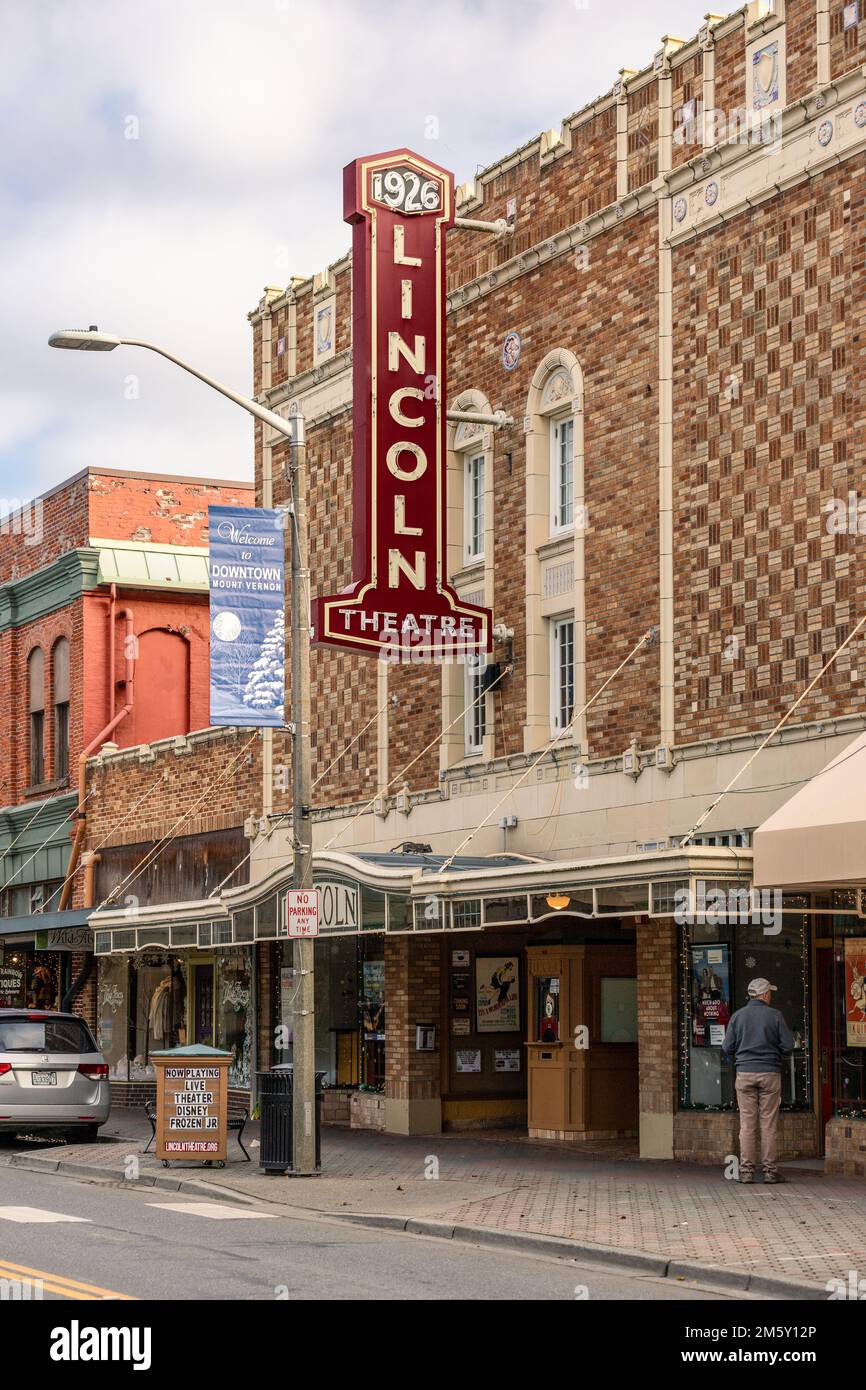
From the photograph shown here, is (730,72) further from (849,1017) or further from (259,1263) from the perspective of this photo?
(259,1263)

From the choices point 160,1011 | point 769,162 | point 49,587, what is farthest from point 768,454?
point 49,587

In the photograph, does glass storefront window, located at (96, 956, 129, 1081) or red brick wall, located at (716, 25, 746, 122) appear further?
glass storefront window, located at (96, 956, 129, 1081)

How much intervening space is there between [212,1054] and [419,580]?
218 inches

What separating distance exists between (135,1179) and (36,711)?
18.4 m

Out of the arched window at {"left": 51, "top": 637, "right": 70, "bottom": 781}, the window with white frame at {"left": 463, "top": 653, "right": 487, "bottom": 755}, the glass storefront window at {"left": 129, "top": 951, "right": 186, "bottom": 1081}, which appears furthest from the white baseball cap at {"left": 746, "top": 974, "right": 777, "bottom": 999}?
the arched window at {"left": 51, "top": 637, "right": 70, "bottom": 781}

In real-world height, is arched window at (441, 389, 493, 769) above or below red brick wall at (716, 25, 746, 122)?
below

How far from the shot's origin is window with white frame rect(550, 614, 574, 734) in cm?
2252

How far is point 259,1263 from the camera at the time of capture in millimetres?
12703

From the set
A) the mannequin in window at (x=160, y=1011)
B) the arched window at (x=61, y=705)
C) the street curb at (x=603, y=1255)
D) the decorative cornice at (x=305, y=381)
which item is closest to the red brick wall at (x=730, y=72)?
the decorative cornice at (x=305, y=381)

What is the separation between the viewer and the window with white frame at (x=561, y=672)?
22.5 metres

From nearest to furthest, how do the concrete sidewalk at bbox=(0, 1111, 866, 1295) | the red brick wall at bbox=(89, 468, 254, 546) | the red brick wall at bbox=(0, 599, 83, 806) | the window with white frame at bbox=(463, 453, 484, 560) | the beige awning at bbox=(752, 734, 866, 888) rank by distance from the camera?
the concrete sidewalk at bbox=(0, 1111, 866, 1295), the beige awning at bbox=(752, 734, 866, 888), the window with white frame at bbox=(463, 453, 484, 560), the red brick wall at bbox=(89, 468, 254, 546), the red brick wall at bbox=(0, 599, 83, 806)

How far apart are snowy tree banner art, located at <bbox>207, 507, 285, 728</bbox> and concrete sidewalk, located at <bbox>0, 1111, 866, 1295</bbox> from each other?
187 inches

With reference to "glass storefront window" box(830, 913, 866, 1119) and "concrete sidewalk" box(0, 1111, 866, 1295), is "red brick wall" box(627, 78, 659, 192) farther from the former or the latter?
"concrete sidewalk" box(0, 1111, 866, 1295)
